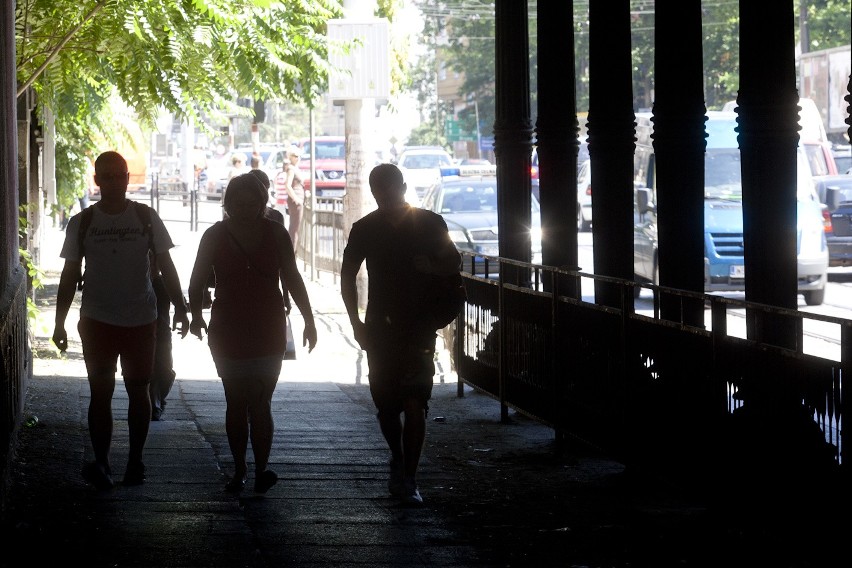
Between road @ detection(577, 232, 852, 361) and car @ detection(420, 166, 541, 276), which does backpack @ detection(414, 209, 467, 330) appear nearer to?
road @ detection(577, 232, 852, 361)

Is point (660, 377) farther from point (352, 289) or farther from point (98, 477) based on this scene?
point (98, 477)

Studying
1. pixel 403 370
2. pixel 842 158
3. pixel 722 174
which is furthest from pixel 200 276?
pixel 842 158

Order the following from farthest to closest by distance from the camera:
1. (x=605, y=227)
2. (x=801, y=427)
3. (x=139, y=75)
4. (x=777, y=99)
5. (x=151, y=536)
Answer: (x=139, y=75), (x=605, y=227), (x=777, y=99), (x=151, y=536), (x=801, y=427)

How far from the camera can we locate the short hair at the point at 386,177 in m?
7.40

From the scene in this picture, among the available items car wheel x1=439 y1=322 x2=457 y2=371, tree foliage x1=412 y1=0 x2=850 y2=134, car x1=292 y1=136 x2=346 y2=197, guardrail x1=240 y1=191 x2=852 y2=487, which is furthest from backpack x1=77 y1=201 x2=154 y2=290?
tree foliage x1=412 y1=0 x2=850 y2=134

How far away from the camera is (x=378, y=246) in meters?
7.43

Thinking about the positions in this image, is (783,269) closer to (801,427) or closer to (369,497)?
(801,427)

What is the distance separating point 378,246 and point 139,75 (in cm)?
511

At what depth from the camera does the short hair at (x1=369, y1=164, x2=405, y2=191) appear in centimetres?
740

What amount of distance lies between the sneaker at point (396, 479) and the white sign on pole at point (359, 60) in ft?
25.7

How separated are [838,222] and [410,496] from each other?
58.4ft

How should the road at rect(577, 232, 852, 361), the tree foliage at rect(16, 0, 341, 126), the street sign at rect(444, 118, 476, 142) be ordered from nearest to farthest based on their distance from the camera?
the tree foliage at rect(16, 0, 341, 126)
the road at rect(577, 232, 852, 361)
the street sign at rect(444, 118, 476, 142)

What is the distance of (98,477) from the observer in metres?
7.43

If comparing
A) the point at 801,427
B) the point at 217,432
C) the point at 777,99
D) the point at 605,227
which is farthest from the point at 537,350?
the point at 801,427
